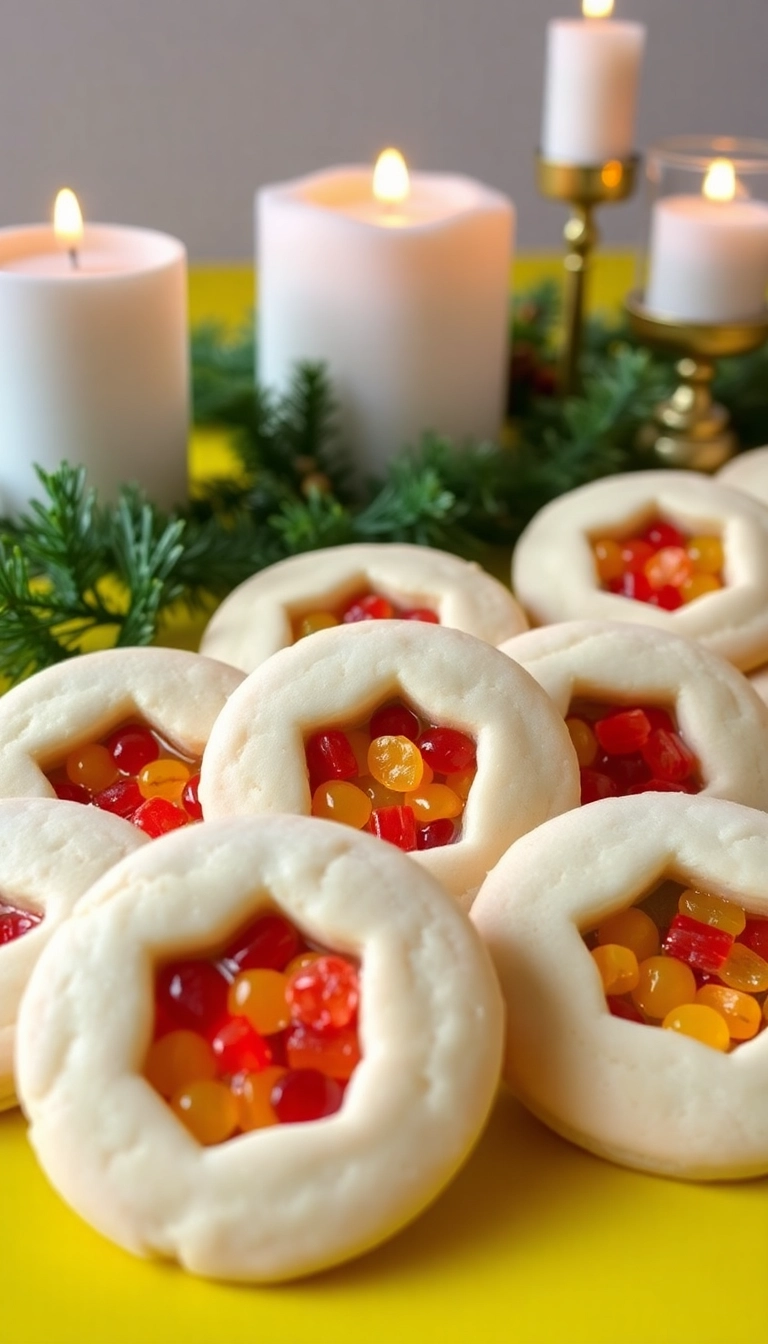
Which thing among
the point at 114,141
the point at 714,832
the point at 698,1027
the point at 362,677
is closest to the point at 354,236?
the point at 362,677

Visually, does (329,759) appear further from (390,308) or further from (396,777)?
(390,308)

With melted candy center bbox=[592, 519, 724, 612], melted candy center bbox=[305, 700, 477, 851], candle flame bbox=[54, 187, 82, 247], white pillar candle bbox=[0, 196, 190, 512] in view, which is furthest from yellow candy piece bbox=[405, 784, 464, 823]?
candle flame bbox=[54, 187, 82, 247]

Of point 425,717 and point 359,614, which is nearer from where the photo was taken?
point 425,717

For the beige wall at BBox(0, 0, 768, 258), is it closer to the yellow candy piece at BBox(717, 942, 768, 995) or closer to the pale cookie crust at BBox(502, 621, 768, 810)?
the pale cookie crust at BBox(502, 621, 768, 810)

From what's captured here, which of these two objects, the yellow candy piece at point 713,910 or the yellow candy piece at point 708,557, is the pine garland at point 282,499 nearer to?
the yellow candy piece at point 708,557

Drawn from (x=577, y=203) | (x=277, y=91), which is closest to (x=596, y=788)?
(x=577, y=203)

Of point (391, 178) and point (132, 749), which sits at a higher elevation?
point (391, 178)

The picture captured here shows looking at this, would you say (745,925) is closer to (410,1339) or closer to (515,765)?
(515,765)
